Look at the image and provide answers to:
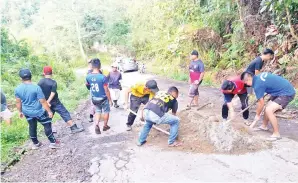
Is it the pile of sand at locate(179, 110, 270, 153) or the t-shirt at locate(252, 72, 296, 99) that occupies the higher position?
the t-shirt at locate(252, 72, 296, 99)

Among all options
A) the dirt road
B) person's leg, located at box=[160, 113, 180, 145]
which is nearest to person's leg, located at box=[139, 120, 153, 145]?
the dirt road

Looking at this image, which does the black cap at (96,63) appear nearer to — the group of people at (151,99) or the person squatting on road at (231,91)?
the group of people at (151,99)

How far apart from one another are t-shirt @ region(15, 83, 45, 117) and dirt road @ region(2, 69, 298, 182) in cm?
91

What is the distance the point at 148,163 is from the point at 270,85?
2.66 m

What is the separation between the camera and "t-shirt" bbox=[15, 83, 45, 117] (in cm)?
602

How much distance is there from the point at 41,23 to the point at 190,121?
34.1 m

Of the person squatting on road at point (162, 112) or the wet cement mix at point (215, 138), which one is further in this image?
the person squatting on road at point (162, 112)

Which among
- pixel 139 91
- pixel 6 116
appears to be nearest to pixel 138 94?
pixel 139 91

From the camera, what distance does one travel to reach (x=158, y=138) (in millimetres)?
6426

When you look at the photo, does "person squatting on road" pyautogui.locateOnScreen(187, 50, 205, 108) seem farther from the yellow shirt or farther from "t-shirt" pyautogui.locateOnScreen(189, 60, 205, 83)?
the yellow shirt

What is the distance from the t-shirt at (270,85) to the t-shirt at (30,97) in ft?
13.6

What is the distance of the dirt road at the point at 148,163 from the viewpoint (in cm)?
470

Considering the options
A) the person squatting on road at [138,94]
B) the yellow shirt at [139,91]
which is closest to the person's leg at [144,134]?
the person squatting on road at [138,94]

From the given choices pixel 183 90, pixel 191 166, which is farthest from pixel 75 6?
pixel 191 166
